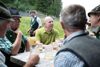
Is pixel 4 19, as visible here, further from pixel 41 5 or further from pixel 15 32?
pixel 41 5

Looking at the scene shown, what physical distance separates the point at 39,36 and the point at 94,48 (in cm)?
383

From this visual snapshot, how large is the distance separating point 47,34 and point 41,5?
30318mm

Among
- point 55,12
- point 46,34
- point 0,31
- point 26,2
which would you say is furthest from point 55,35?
point 26,2

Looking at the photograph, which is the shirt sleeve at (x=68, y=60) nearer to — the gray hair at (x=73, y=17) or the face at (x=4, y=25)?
the gray hair at (x=73, y=17)

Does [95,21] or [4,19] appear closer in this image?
[4,19]

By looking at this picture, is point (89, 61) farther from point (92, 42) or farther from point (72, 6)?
point (72, 6)

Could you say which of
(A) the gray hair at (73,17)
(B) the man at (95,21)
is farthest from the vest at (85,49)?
(B) the man at (95,21)

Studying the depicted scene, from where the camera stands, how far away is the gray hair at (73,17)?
2.65 m

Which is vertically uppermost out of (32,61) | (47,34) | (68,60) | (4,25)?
(4,25)

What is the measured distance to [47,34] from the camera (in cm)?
640

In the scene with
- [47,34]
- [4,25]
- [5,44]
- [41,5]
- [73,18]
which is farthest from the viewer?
[41,5]

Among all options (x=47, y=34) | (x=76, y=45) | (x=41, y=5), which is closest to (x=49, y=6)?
(x=41, y=5)

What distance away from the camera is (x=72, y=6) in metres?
2.70

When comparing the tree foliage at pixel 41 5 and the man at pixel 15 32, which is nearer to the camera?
the man at pixel 15 32
